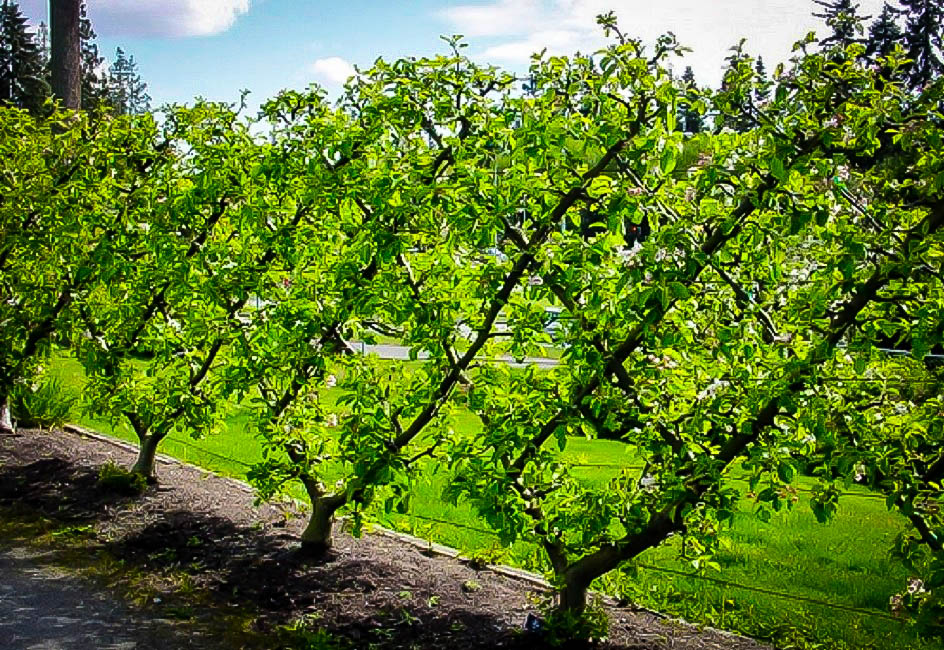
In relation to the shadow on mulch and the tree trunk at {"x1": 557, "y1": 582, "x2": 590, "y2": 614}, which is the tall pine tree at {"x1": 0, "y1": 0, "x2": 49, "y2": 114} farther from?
the tree trunk at {"x1": 557, "y1": 582, "x2": 590, "y2": 614}

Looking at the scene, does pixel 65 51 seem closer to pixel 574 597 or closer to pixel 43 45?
pixel 574 597

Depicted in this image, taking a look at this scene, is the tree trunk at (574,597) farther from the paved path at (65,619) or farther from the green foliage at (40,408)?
the green foliage at (40,408)

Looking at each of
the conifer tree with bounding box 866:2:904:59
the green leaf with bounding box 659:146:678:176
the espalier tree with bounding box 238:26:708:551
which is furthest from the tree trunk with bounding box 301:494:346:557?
the conifer tree with bounding box 866:2:904:59

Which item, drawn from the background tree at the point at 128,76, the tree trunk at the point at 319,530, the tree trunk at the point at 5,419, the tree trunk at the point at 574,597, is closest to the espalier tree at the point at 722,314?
the tree trunk at the point at 574,597

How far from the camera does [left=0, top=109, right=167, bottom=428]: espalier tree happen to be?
207 inches

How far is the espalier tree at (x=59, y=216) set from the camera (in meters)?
5.25

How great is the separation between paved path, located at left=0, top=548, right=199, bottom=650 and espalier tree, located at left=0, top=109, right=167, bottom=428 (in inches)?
67.2

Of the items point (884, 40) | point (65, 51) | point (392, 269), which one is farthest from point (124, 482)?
point (884, 40)

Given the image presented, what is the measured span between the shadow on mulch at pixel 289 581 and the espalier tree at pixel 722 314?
23.7 inches

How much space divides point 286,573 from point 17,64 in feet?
137

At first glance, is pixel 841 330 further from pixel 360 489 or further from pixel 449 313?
pixel 360 489

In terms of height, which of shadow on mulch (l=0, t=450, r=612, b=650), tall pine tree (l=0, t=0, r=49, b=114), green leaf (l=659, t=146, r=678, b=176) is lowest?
shadow on mulch (l=0, t=450, r=612, b=650)

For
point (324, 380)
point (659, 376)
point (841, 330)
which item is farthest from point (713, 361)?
point (324, 380)

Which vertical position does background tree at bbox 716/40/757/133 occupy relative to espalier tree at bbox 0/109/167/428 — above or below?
above
